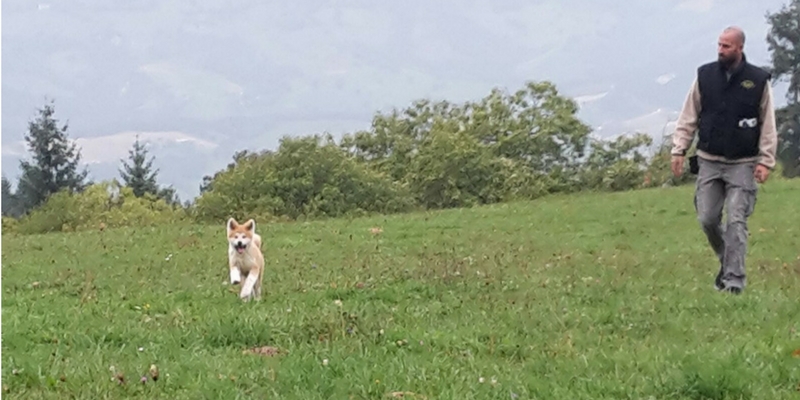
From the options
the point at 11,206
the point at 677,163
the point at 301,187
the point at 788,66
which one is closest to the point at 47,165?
the point at 11,206

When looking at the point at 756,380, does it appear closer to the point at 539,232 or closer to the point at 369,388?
the point at 369,388

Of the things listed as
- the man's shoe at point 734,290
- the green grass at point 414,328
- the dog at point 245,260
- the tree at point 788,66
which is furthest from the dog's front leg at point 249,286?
the tree at point 788,66

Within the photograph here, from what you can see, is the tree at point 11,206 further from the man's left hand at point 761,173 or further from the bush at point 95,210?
the man's left hand at point 761,173

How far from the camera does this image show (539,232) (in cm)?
2158

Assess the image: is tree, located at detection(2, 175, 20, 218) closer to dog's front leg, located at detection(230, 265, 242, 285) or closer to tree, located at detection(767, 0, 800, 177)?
tree, located at detection(767, 0, 800, 177)

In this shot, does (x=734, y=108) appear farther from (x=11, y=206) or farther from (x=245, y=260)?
(x=11, y=206)

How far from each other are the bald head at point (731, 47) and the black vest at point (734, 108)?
9cm

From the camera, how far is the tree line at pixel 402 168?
59562 mm

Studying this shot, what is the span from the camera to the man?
8945 millimetres

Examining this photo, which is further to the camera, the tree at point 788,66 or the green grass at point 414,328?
the tree at point 788,66

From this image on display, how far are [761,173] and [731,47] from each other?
1272mm

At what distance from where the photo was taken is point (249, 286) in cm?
948

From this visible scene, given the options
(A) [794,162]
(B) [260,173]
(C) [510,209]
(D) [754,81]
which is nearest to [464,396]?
(D) [754,81]

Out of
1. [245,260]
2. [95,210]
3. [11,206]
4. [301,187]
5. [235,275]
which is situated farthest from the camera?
[11,206]
